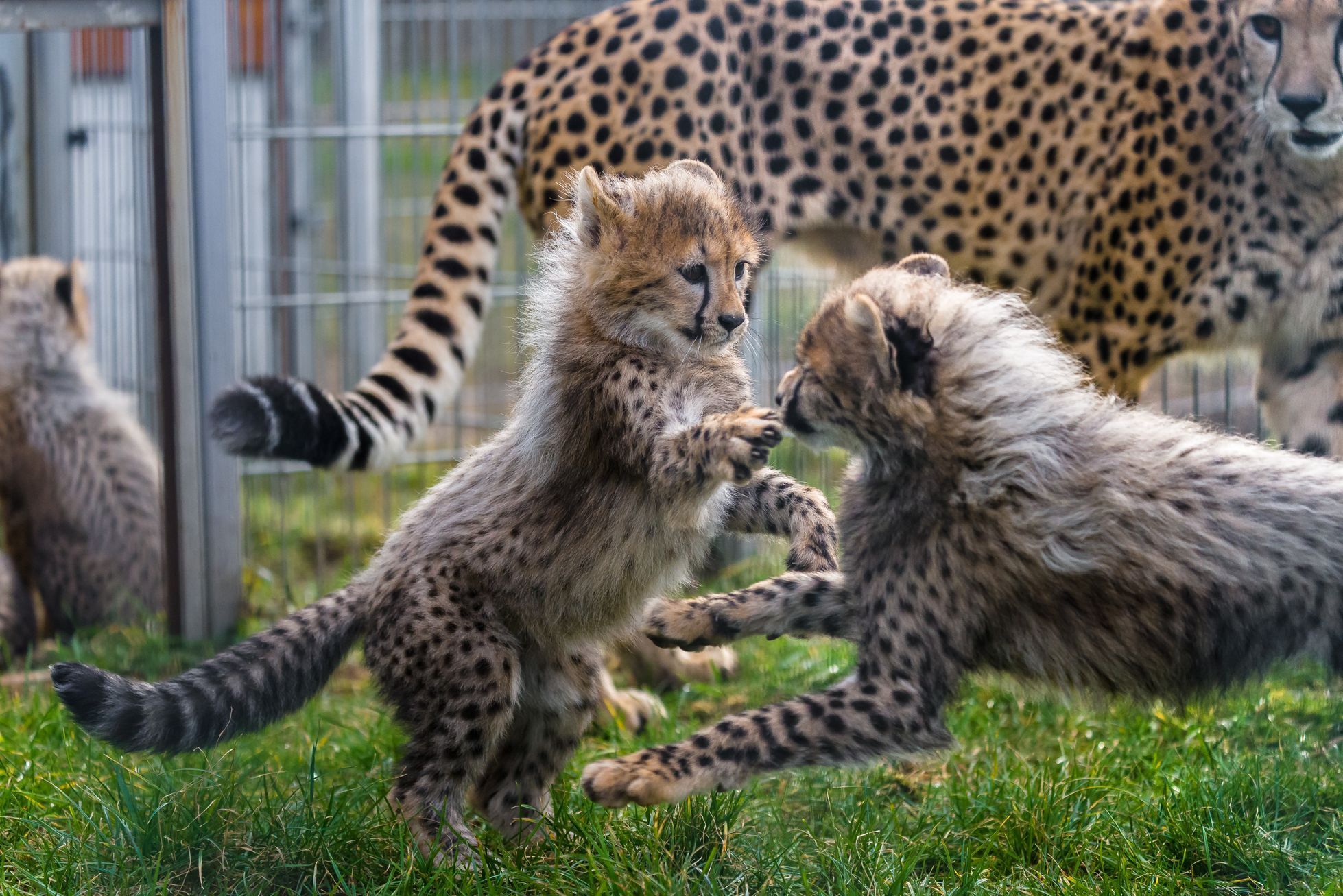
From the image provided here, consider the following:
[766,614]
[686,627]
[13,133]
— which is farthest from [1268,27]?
[13,133]

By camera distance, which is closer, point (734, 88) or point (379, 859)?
point (379, 859)

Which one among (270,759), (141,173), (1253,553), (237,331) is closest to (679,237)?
(1253,553)

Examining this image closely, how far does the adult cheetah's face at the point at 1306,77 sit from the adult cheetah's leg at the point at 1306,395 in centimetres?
55

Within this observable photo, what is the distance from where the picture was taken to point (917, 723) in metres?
2.58

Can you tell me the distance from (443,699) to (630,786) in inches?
18.6

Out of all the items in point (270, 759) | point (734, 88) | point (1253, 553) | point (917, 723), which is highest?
point (734, 88)

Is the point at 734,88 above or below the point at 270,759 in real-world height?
above

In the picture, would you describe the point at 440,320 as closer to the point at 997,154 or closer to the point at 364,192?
the point at 997,154

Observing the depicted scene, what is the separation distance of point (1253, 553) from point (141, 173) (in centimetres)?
437

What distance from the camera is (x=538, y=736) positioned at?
3.01 metres

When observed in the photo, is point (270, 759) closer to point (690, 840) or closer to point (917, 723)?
point (690, 840)

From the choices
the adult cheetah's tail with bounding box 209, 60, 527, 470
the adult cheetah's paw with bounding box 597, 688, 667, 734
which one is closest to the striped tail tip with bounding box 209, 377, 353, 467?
the adult cheetah's tail with bounding box 209, 60, 527, 470

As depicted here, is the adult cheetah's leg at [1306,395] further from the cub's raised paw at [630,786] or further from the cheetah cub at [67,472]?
the cheetah cub at [67,472]

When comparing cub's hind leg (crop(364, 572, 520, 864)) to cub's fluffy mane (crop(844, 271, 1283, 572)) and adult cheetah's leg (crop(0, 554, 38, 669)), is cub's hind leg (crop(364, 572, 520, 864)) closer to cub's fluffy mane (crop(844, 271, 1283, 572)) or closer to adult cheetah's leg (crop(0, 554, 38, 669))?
cub's fluffy mane (crop(844, 271, 1283, 572))
